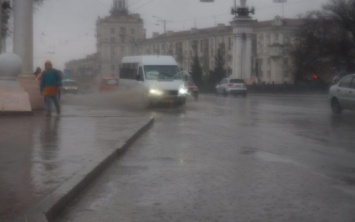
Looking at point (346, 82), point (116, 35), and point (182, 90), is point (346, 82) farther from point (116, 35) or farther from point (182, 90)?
point (116, 35)

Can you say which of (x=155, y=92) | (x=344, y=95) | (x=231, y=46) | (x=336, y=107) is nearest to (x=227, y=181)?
(x=344, y=95)

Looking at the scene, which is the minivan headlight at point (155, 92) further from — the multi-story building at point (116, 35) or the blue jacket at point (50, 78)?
the multi-story building at point (116, 35)

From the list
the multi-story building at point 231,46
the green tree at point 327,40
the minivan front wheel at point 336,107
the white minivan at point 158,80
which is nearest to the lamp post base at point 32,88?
the white minivan at point 158,80

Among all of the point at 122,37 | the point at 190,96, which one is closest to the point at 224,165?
the point at 190,96

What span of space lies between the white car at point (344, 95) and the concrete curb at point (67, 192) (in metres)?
15.9

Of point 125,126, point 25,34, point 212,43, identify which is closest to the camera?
point 125,126

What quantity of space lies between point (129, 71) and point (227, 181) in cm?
2487

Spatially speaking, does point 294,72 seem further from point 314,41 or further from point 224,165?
point 224,165

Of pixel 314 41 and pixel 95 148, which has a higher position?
pixel 314 41

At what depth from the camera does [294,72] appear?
91.7 meters

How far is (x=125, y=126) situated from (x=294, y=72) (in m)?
76.4

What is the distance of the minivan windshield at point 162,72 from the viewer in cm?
3070

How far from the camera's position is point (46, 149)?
479 inches

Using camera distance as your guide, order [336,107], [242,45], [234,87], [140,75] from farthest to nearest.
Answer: [242,45]
[234,87]
[140,75]
[336,107]
